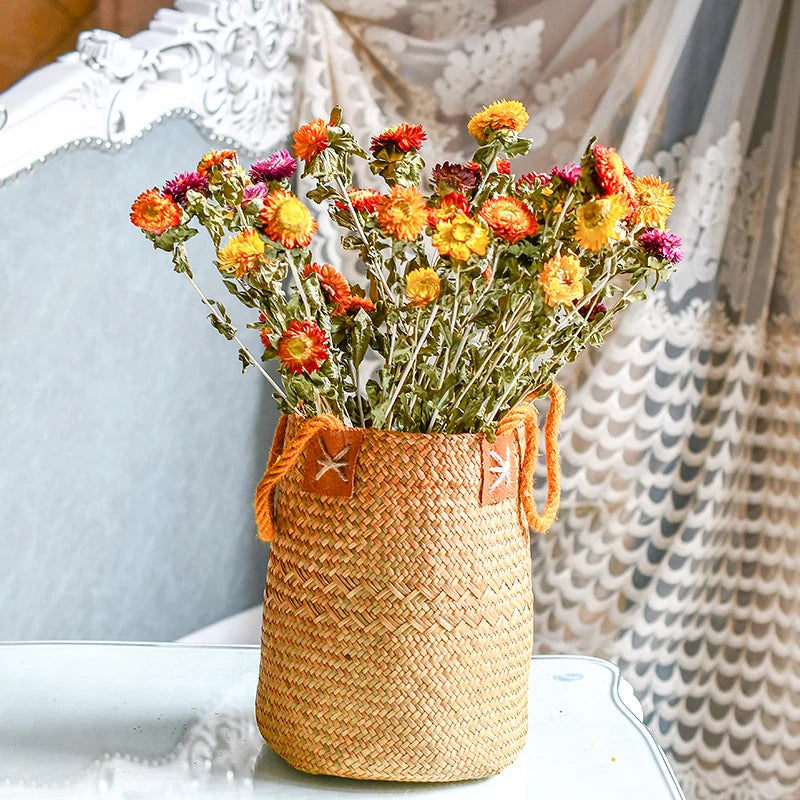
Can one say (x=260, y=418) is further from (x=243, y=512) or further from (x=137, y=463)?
(x=137, y=463)

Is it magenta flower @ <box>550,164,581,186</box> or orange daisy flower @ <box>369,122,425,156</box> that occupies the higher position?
orange daisy flower @ <box>369,122,425,156</box>

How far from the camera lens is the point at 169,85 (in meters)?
1.47

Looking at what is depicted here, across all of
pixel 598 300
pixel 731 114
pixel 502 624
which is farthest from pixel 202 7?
pixel 502 624

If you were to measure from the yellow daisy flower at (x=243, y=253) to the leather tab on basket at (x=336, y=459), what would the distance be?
129 mm

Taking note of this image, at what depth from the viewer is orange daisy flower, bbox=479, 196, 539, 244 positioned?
59 cm

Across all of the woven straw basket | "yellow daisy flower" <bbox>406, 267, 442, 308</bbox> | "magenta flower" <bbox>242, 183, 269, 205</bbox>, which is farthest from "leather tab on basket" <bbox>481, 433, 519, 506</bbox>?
"magenta flower" <bbox>242, 183, 269, 205</bbox>

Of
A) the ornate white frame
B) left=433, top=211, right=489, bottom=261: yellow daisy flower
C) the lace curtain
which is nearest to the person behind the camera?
left=433, top=211, right=489, bottom=261: yellow daisy flower

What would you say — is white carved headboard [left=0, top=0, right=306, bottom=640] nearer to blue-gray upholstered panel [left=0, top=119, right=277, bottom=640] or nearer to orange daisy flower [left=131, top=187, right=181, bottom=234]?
blue-gray upholstered panel [left=0, top=119, right=277, bottom=640]

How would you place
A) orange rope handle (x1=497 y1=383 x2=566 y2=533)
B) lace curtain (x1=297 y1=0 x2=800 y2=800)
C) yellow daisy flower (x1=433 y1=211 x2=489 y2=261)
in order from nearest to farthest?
yellow daisy flower (x1=433 y1=211 x2=489 y2=261), orange rope handle (x1=497 y1=383 x2=566 y2=533), lace curtain (x1=297 y1=0 x2=800 y2=800)

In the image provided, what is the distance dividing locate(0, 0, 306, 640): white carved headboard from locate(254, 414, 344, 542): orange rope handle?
68cm

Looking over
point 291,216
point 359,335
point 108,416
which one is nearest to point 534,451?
point 359,335

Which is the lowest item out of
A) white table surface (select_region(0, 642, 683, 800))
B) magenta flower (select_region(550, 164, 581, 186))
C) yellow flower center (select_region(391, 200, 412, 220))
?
white table surface (select_region(0, 642, 683, 800))

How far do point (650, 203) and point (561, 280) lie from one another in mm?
98

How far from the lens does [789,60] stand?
4.96 feet
